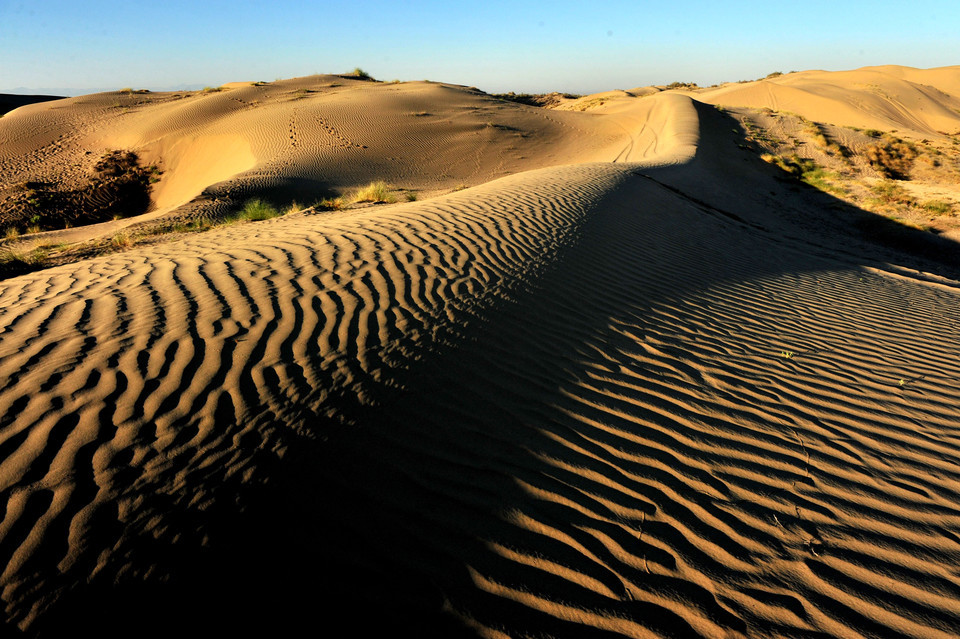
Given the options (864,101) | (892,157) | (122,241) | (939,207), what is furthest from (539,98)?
(122,241)

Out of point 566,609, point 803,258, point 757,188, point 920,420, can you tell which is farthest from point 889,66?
point 566,609

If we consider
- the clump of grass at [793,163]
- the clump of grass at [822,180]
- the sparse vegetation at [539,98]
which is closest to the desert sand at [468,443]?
the clump of grass at [822,180]

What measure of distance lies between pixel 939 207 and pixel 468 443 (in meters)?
17.1

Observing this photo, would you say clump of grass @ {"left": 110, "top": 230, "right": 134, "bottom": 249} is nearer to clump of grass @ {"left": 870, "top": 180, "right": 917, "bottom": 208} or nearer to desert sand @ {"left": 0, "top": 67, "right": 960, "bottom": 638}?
desert sand @ {"left": 0, "top": 67, "right": 960, "bottom": 638}

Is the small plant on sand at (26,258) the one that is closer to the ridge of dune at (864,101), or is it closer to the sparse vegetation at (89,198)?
the sparse vegetation at (89,198)

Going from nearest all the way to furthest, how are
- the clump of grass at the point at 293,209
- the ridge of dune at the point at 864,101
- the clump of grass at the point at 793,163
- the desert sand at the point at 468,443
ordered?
the desert sand at the point at 468,443 < the clump of grass at the point at 293,209 < the clump of grass at the point at 793,163 < the ridge of dune at the point at 864,101

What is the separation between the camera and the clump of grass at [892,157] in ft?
59.6

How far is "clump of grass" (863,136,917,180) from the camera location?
59.6ft

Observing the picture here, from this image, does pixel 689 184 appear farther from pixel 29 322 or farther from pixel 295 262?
pixel 29 322

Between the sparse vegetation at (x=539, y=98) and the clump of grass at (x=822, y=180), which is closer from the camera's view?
the clump of grass at (x=822, y=180)

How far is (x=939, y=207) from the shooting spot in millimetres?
13438

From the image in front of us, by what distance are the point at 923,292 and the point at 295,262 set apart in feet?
29.3

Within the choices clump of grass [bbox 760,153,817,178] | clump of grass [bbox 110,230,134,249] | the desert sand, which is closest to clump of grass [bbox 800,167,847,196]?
clump of grass [bbox 760,153,817,178]

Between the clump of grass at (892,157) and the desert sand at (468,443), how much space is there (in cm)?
1523
